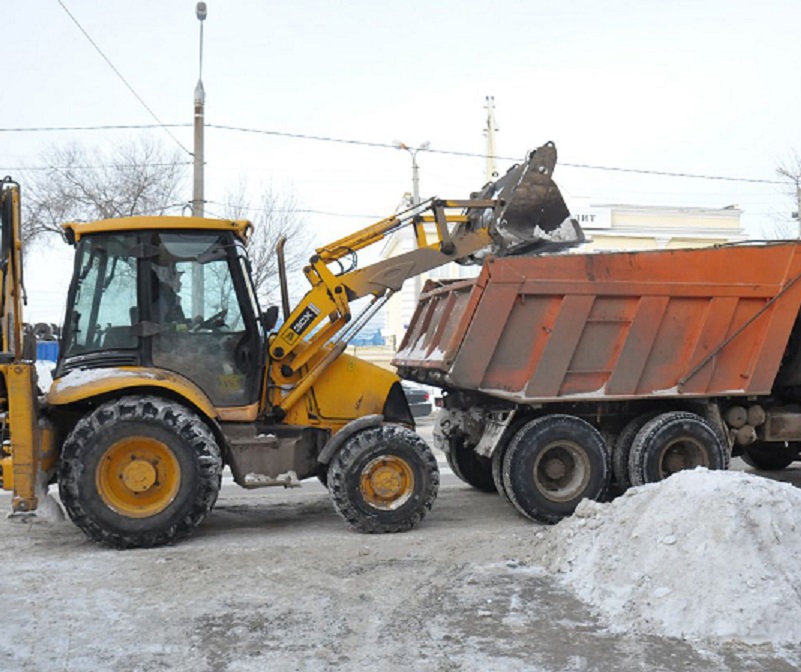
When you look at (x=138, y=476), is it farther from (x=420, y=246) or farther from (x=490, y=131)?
(x=490, y=131)

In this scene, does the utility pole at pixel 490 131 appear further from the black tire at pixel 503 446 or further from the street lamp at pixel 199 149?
the black tire at pixel 503 446

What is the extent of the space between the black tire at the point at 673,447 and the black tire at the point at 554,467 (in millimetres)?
299

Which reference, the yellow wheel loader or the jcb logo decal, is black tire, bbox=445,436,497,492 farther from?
the jcb logo decal

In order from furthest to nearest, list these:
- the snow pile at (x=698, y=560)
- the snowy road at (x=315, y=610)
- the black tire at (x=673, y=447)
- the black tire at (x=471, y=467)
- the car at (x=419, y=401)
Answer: the car at (x=419, y=401) → the black tire at (x=471, y=467) → the black tire at (x=673, y=447) → the snow pile at (x=698, y=560) → the snowy road at (x=315, y=610)

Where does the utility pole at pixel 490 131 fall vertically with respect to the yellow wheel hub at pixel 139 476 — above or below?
above

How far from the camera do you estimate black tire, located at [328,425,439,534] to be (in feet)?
23.8

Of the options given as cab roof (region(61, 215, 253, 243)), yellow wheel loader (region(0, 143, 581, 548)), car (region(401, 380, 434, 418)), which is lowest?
car (region(401, 380, 434, 418))

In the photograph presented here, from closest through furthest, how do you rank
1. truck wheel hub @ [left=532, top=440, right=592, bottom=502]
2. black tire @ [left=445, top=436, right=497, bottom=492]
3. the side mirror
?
1. the side mirror
2. truck wheel hub @ [left=532, top=440, right=592, bottom=502]
3. black tire @ [left=445, top=436, right=497, bottom=492]

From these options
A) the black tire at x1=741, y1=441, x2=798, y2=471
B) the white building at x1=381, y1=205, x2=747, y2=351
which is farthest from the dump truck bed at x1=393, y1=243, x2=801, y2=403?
the white building at x1=381, y1=205, x2=747, y2=351

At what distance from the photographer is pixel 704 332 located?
812 cm

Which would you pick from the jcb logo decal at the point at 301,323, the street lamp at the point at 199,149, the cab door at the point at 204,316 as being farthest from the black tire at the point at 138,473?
the street lamp at the point at 199,149

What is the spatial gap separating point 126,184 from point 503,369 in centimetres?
1858

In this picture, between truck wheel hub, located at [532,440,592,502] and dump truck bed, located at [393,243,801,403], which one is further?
truck wheel hub, located at [532,440,592,502]

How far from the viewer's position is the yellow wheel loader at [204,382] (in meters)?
6.73
